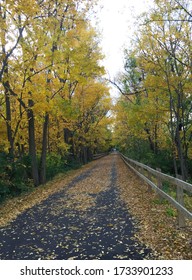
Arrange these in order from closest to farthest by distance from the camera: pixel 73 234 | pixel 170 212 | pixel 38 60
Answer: pixel 73 234
pixel 170 212
pixel 38 60

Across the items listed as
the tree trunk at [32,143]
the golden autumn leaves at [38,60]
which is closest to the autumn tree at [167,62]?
the golden autumn leaves at [38,60]

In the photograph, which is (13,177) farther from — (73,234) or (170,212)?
(170,212)

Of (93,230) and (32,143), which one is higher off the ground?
(32,143)

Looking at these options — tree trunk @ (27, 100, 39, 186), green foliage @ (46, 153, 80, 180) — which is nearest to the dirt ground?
tree trunk @ (27, 100, 39, 186)

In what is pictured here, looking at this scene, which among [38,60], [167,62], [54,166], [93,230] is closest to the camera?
[93,230]

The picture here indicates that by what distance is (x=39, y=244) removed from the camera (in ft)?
18.7

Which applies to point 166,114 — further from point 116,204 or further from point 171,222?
point 171,222

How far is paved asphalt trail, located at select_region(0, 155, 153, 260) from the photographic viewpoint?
5.09 meters

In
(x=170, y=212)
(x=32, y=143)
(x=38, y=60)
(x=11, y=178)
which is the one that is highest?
(x=38, y=60)

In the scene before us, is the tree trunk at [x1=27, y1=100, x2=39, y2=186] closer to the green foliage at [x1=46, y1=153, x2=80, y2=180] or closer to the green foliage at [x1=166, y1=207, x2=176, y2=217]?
the green foliage at [x1=46, y1=153, x2=80, y2=180]

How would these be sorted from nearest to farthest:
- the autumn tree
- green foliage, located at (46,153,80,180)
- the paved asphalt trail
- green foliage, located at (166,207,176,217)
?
the paved asphalt trail → green foliage, located at (166,207,176,217) → the autumn tree → green foliage, located at (46,153,80,180)

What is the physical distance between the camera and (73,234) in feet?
20.5

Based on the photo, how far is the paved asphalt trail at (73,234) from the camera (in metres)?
5.09

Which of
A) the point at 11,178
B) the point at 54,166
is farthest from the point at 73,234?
the point at 54,166
